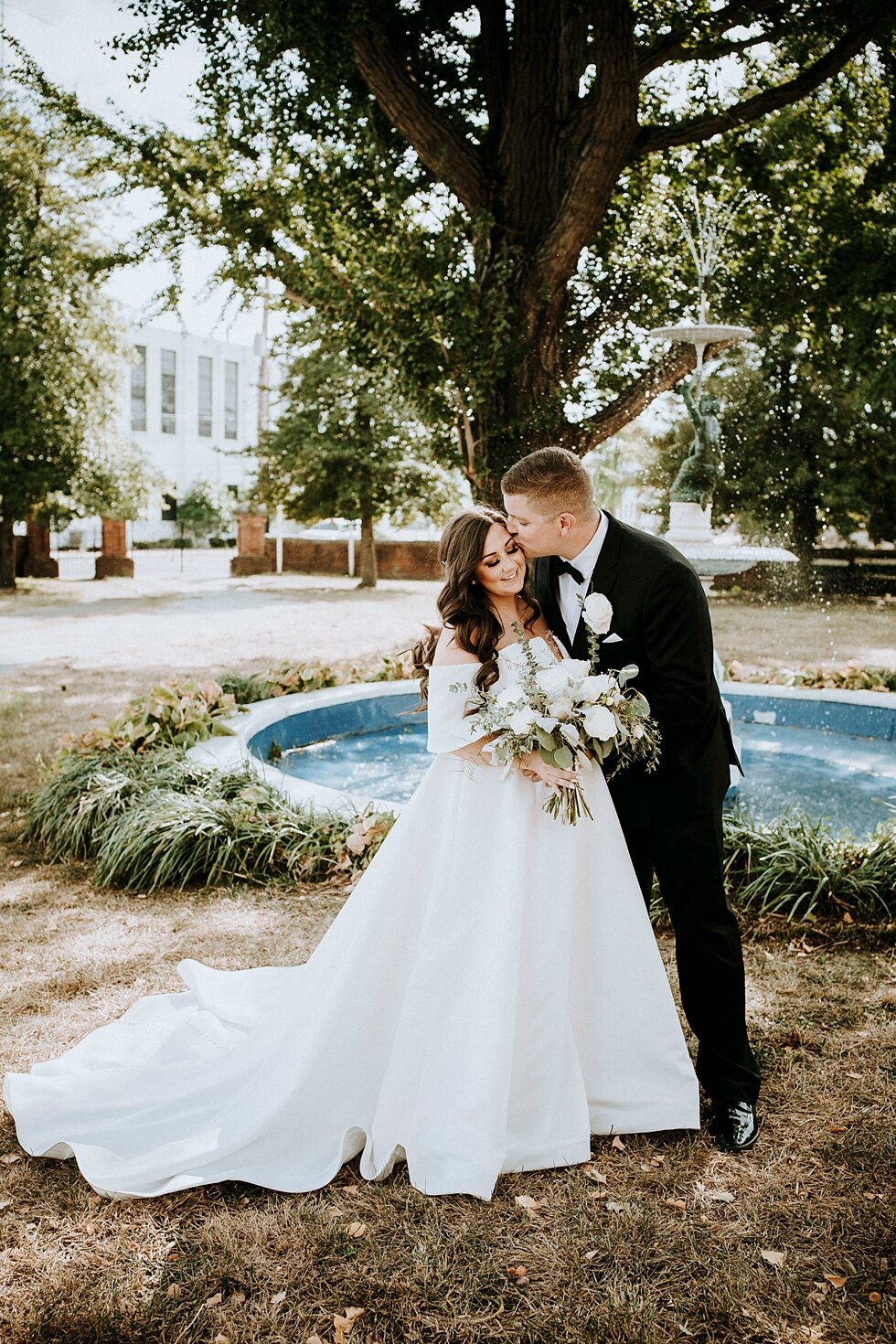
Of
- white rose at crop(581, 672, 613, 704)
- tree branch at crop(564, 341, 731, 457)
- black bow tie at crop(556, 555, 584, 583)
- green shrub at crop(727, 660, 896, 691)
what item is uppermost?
tree branch at crop(564, 341, 731, 457)

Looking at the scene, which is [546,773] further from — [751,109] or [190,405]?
[190,405]

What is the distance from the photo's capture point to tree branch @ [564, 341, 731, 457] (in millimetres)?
11016

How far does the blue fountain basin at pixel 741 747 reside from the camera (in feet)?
24.9

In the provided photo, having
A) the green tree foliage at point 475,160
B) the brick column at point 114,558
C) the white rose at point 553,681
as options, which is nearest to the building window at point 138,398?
the brick column at point 114,558

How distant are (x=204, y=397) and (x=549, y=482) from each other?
5214 cm

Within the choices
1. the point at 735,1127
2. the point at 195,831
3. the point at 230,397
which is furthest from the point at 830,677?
the point at 230,397

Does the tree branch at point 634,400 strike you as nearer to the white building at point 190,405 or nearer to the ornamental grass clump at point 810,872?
the ornamental grass clump at point 810,872

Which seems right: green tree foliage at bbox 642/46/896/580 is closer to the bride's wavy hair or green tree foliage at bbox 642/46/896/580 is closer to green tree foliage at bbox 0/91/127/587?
the bride's wavy hair

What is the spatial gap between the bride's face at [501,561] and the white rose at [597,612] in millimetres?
308

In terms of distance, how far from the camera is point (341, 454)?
24.2 m

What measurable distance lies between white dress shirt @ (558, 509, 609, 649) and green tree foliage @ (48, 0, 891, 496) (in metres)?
6.56

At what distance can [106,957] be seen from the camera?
5027mm

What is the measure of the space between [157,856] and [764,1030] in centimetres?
351

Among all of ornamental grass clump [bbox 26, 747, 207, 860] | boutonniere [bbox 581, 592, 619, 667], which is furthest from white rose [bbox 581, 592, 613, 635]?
ornamental grass clump [bbox 26, 747, 207, 860]
